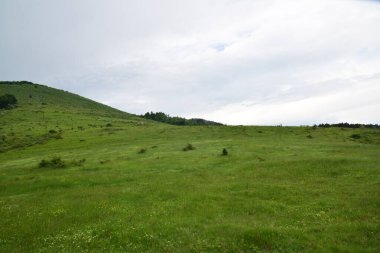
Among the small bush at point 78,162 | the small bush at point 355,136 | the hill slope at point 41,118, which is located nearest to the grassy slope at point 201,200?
the small bush at point 355,136

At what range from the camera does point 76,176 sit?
3900 cm

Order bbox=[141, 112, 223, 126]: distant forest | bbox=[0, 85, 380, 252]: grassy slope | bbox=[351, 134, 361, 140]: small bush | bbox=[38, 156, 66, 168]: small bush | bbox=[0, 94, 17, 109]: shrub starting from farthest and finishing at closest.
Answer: bbox=[141, 112, 223, 126]: distant forest
bbox=[0, 94, 17, 109]: shrub
bbox=[351, 134, 361, 140]: small bush
bbox=[38, 156, 66, 168]: small bush
bbox=[0, 85, 380, 252]: grassy slope

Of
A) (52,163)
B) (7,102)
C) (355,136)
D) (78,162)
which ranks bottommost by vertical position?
(52,163)

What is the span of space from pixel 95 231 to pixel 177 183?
1269 cm

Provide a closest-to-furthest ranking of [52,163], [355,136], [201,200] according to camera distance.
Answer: [201,200] → [52,163] → [355,136]

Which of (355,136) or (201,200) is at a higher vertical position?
(355,136)

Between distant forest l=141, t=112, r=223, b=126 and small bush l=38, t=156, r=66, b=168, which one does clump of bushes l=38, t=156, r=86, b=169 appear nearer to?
small bush l=38, t=156, r=66, b=168

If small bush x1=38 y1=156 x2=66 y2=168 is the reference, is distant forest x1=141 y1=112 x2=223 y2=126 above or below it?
above

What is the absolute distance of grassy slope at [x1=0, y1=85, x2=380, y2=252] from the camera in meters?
17.3

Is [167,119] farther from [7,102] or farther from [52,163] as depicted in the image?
[52,163]

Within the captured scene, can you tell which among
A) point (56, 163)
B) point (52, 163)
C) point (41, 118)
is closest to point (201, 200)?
point (56, 163)

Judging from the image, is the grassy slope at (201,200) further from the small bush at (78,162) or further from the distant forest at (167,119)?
the distant forest at (167,119)

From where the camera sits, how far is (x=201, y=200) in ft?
81.0

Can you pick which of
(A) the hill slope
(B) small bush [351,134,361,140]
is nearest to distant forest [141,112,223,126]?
(A) the hill slope
